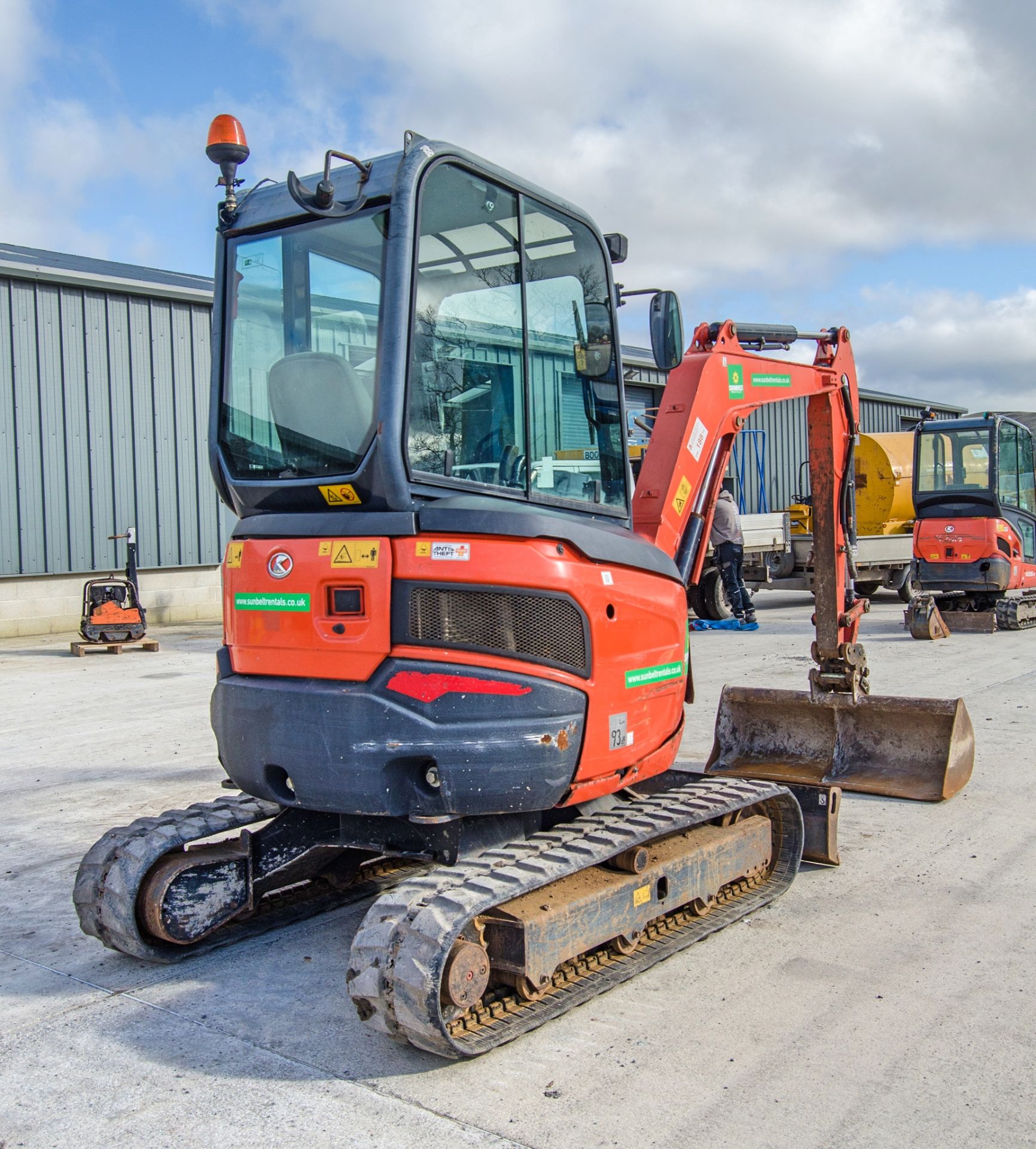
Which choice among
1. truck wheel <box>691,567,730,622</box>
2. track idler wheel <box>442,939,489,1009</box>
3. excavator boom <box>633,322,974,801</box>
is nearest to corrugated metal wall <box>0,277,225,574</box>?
truck wheel <box>691,567,730,622</box>

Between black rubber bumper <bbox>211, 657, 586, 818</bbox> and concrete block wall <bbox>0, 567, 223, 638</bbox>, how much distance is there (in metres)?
13.7

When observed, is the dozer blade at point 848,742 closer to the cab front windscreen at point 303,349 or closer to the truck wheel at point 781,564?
the cab front windscreen at point 303,349

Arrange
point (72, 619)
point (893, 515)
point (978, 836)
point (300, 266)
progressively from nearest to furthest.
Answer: point (300, 266), point (978, 836), point (72, 619), point (893, 515)

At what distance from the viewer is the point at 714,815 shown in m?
4.70

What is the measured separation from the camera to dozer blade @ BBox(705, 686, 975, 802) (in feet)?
21.9

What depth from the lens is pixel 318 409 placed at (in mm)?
4039

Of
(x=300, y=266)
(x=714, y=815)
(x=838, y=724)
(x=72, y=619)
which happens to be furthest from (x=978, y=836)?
(x=72, y=619)

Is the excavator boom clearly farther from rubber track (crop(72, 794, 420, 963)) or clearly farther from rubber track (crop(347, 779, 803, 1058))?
rubber track (crop(72, 794, 420, 963))

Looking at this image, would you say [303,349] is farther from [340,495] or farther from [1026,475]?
[1026,475]

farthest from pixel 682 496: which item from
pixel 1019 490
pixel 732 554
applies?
pixel 1019 490

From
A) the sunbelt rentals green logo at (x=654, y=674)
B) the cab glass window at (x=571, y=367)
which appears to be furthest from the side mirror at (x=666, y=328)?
the sunbelt rentals green logo at (x=654, y=674)

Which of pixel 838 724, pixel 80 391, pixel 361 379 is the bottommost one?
pixel 838 724

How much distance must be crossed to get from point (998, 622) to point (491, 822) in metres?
13.0

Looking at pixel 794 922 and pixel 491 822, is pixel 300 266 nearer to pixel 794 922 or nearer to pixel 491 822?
pixel 491 822
